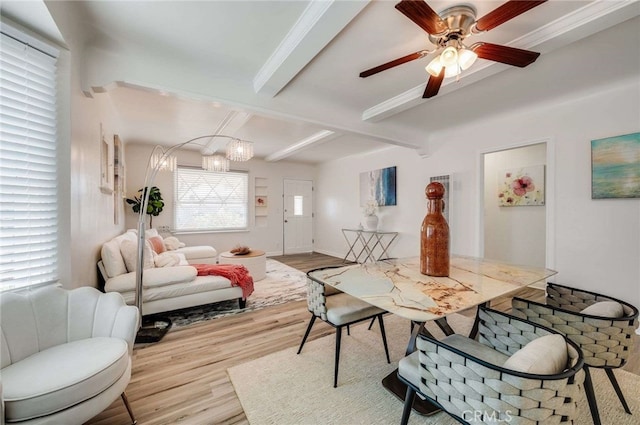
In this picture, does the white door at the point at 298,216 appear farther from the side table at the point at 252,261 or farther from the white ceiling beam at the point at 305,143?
the side table at the point at 252,261

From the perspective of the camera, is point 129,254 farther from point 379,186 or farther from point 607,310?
point 379,186

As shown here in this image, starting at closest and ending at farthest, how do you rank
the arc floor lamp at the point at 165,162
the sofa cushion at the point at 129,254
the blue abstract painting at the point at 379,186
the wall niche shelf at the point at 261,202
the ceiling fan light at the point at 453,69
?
1. the ceiling fan light at the point at 453,69
2. the arc floor lamp at the point at 165,162
3. the sofa cushion at the point at 129,254
4. the blue abstract painting at the point at 379,186
5. the wall niche shelf at the point at 261,202

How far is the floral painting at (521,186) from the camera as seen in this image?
4129mm

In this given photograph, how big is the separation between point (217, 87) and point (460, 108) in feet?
9.29

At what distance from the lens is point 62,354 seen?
1.30 m

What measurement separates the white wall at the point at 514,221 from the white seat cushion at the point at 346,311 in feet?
11.3

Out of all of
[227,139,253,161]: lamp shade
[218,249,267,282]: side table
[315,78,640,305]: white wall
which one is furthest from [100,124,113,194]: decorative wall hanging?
[315,78,640,305]: white wall

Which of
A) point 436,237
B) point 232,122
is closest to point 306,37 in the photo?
point 436,237

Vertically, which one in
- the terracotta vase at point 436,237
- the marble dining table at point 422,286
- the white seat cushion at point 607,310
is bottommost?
the white seat cushion at point 607,310

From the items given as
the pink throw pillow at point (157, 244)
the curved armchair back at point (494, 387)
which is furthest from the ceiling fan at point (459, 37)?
the pink throw pillow at point (157, 244)

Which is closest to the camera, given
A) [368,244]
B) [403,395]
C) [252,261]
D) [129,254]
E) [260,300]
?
[403,395]

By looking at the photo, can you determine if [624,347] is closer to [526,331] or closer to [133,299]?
[526,331]

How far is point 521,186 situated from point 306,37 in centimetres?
444

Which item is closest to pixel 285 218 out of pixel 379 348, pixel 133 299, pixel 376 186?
pixel 376 186
